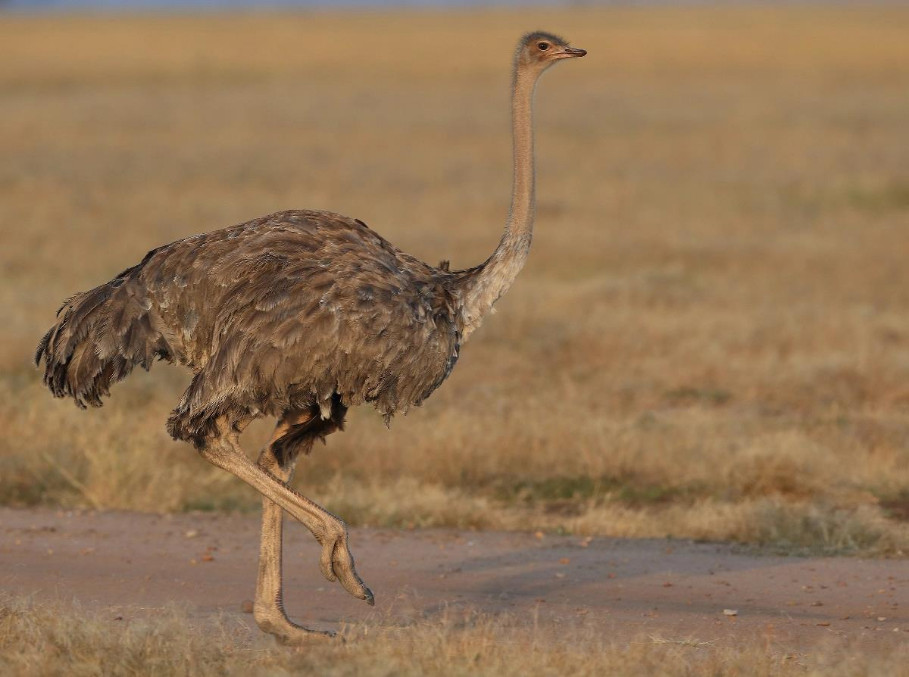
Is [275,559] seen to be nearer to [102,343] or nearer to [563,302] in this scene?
[102,343]

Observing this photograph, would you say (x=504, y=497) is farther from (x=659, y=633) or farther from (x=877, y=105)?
(x=877, y=105)

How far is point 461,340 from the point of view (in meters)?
6.26

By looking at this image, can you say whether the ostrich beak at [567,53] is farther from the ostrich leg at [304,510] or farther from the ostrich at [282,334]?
the ostrich leg at [304,510]

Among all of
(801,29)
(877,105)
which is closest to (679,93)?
(877,105)

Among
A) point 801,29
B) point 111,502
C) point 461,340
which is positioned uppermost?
point 801,29

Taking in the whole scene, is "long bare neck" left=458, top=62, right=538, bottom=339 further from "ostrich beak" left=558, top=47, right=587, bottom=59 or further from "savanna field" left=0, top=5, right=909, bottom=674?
"savanna field" left=0, top=5, right=909, bottom=674

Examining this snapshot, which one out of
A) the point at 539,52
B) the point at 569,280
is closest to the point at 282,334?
the point at 539,52

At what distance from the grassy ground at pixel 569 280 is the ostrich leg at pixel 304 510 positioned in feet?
8.46

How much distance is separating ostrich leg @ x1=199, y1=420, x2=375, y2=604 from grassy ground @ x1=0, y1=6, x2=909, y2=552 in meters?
2.58

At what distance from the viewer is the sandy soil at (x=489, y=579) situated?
6496 millimetres

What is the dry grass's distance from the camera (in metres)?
5.28

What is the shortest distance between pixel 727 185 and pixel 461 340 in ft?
56.6

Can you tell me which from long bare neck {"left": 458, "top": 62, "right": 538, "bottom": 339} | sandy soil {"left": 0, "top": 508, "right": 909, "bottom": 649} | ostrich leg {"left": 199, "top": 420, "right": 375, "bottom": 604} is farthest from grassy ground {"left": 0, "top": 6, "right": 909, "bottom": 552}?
ostrich leg {"left": 199, "top": 420, "right": 375, "bottom": 604}

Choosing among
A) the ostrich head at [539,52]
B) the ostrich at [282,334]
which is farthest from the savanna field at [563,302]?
the ostrich head at [539,52]
